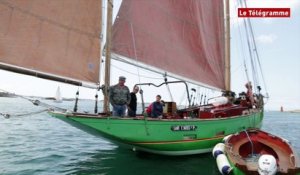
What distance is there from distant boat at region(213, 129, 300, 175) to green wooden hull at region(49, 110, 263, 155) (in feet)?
5.16

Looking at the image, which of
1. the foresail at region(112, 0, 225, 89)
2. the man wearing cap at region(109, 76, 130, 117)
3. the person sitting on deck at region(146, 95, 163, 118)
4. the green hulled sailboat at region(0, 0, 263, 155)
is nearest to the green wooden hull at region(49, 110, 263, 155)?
the green hulled sailboat at region(0, 0, 263, 155)

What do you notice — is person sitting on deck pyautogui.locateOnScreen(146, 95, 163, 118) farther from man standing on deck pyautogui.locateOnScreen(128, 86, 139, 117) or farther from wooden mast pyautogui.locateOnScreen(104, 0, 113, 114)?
wooden mast pyautogui.locateOnScreen(104, 0, 113, 114)

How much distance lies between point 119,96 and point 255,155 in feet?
18.7

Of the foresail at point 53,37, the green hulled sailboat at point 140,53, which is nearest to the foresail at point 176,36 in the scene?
the green hulled sailboat at point 140,53

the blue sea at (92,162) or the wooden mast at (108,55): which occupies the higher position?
the wooden mast at (108,55)

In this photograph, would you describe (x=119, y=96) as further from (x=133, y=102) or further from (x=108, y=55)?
(x=108, y=55)

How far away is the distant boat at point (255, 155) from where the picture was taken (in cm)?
931

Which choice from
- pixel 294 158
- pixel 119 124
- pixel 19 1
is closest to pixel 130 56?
pixel 119 124

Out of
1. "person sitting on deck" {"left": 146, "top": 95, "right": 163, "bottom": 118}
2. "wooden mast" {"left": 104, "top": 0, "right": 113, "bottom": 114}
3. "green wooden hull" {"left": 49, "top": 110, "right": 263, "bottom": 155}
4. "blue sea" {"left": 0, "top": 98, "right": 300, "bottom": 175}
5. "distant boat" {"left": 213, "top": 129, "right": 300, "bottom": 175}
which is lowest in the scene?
"blue sea" {"left": 0, "top": 98, "right": 300, "bottom": 175}

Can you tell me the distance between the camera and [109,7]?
1245cm

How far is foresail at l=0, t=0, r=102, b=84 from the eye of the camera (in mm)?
9711

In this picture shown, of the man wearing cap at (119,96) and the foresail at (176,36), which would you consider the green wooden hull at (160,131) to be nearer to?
the man wearing cap at (119,96)

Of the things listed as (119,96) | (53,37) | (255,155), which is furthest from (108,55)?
(255,155)

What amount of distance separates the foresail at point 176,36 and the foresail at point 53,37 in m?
2.01
